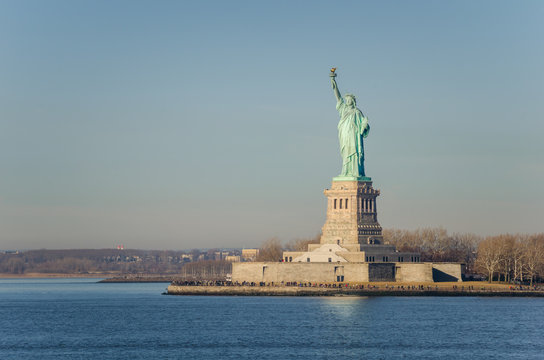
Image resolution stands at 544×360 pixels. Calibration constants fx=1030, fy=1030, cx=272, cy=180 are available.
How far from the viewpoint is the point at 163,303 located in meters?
105

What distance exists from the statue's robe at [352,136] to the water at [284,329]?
60.9 feet

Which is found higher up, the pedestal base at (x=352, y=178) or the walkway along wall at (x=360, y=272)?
the pedestal base at (x=352, y=178)

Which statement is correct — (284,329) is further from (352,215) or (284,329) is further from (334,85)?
(334,85)

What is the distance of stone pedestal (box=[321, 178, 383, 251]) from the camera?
376 ft

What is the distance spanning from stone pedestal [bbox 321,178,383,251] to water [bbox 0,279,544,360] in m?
12.4

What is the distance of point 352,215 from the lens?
114938 millimetres

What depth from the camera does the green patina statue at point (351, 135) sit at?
115688 millimetres

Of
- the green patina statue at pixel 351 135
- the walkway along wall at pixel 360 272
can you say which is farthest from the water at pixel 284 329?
the green patina statue at pixel 351 135

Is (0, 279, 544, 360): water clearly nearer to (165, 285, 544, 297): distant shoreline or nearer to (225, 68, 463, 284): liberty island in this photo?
(165, 285, 544, 297): distant shoreline

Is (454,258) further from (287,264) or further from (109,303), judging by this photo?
(109,303)

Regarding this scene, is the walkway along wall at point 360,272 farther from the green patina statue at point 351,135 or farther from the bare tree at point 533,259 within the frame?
the green patina statue at point 351,135

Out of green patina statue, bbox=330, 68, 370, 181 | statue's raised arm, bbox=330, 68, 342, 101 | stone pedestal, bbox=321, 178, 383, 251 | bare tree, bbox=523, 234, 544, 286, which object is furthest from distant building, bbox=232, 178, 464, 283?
statue's raised arm, bbox=330, 68, 342, 101

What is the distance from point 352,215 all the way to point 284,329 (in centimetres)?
4133

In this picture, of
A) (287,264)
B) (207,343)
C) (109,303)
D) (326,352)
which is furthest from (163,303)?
(326,352)
